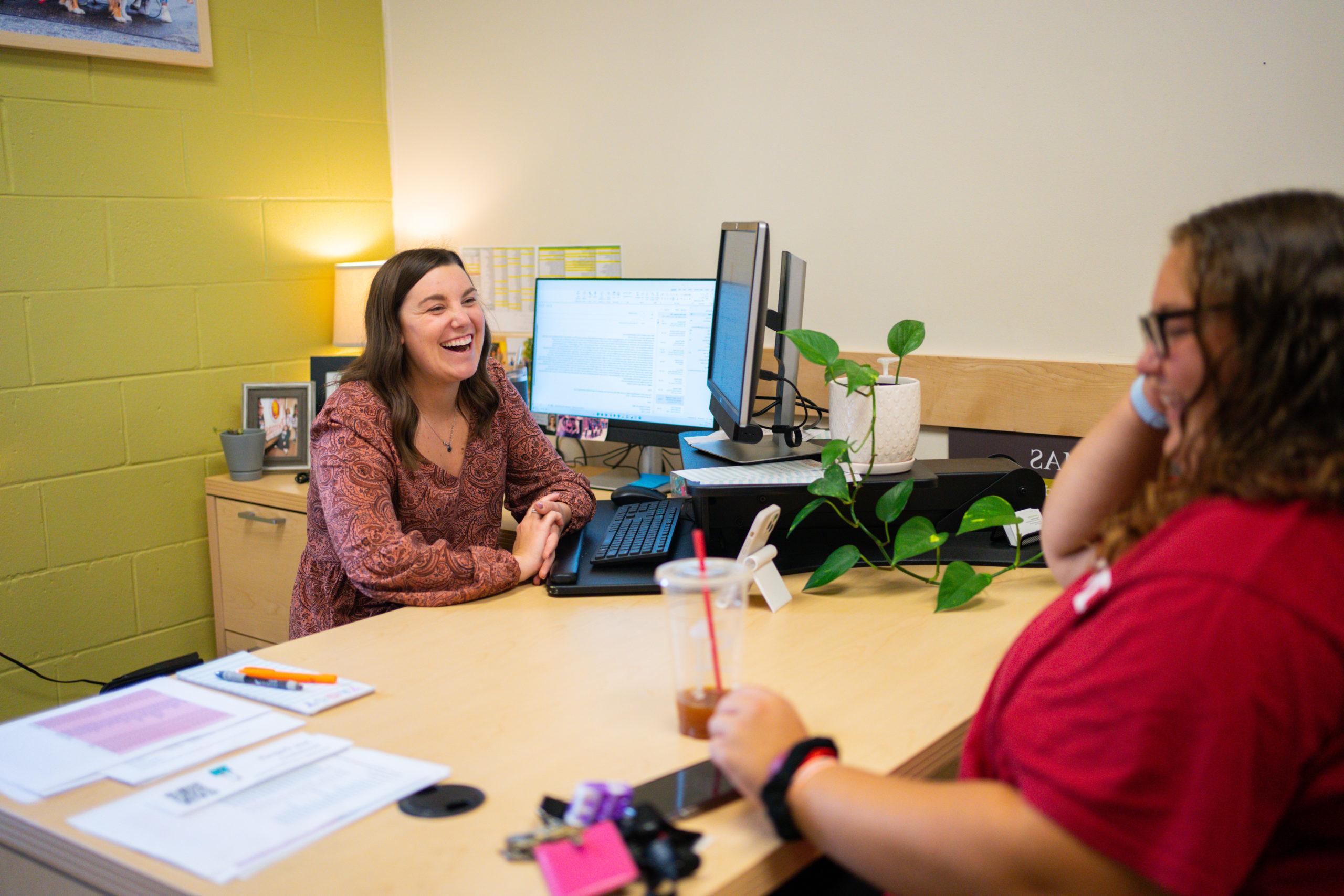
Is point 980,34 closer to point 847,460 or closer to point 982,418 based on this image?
point 982,418

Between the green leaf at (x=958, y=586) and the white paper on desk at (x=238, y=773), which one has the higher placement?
the green leaf at (x=958, y=586)

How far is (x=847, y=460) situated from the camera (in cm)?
162

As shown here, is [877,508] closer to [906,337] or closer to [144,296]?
[906,337]

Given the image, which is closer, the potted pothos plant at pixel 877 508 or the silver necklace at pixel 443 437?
the potted pothos plant at pixel 877 508

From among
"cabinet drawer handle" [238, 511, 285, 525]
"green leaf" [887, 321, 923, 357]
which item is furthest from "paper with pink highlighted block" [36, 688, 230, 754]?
"cabinet drawer handle" [238, 511, 285, 525]

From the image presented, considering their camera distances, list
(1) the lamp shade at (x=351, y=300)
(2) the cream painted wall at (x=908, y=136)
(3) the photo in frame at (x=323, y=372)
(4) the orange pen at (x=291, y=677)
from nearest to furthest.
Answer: (4) the orange pen at (x=291, y=677) → (2) the cream painted wall at (x=908, y=136) → (3) the photo in frame at (x=323, y=372) → (1) the lamp shade at (x=351, y=300)

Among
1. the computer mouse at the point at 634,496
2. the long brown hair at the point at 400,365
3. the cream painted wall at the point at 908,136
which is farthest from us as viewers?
the computer mouse at the point at 634,496

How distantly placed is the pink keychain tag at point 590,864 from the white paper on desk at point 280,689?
1.39ft

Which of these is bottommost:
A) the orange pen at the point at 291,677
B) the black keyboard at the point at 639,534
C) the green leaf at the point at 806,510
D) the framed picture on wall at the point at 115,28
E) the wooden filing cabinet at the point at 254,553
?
the wooden filing cabinet at the point at 254,553

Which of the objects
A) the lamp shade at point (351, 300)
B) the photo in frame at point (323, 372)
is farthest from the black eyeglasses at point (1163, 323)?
the lamp shade at point (351, 300)

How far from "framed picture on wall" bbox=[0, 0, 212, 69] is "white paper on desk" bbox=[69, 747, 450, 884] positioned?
2.21 metres

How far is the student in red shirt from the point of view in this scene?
2.06 feet

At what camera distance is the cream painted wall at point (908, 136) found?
1949mm

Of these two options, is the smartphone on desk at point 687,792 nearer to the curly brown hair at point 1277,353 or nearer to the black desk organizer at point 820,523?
the curly brown hair at point 1277,353
